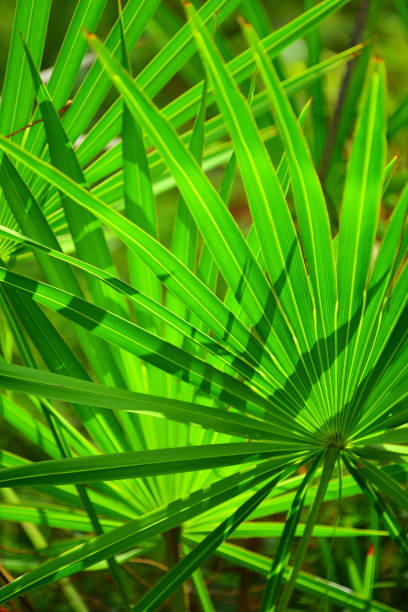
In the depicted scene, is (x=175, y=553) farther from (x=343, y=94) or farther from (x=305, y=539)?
(x=343, y=94)

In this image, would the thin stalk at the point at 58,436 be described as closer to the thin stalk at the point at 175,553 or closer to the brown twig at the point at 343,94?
the thin stalk at the point at 175,553

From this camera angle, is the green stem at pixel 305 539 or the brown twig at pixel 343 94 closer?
the green stem at pixel 305 539

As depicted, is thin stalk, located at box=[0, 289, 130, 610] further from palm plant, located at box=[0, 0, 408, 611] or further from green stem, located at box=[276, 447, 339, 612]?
green stem, located at box=[276, 447, 339, 612]

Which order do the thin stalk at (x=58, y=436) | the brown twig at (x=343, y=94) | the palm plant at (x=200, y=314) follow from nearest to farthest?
the palm plant at (x=200, y=314) < the thin stalk at (x=58, y=436) < the brown twig at (x=343, y=94)

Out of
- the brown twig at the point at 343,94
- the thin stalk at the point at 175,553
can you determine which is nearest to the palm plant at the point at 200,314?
the thin stalk at the point at 175,553

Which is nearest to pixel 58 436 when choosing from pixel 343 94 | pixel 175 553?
pixel 175 553

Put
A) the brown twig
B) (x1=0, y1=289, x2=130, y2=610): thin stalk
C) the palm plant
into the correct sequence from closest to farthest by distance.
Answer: the palm plant
(x1=0, y1=289, x2=130, y2=610): thin stalk
the brown twig

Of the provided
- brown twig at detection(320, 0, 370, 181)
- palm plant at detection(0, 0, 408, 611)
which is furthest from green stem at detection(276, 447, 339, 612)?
brown twig at detection(320, 0, 370, 181)

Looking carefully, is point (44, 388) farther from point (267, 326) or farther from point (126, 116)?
point (126, 116)

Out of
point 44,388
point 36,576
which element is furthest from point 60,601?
point 44,388
